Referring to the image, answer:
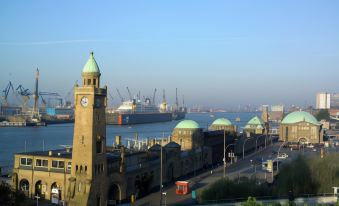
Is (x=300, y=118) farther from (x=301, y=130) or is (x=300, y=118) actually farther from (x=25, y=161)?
(x=25, y=161)

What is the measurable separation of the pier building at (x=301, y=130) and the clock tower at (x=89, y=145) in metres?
89.4

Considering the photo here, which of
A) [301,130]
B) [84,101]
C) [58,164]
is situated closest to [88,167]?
[58,164]

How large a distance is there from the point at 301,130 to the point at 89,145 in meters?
94.6

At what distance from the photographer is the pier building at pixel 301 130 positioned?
12562 centimetres

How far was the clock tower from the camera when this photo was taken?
141 ft

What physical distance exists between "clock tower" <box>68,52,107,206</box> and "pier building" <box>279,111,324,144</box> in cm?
8936

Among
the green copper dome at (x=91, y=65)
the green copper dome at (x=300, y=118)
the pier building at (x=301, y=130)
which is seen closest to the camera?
the green copper dome at (x=91, y=65)

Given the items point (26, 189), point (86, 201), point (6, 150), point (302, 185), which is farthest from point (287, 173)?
point (6, 150)

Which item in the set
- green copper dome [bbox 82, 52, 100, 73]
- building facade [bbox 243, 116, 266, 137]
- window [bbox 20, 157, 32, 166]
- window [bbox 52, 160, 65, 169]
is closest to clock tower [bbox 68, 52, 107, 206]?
green copper dome [bbox 82, 52, 100, 73]

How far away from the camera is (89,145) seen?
43281 mm

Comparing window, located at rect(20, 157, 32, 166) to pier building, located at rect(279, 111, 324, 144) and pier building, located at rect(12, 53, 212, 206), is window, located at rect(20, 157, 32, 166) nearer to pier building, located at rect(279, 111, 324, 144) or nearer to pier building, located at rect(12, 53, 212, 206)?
pier building, located at rect(12, 53, 212, 206)

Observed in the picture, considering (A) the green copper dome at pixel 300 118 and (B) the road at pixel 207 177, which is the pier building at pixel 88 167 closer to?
(B) the road at pixel 207 177

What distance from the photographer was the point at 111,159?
46.8 m

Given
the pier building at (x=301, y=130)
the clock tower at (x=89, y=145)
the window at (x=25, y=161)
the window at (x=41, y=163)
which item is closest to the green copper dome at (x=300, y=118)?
the pier building at (x=301, y=130)
